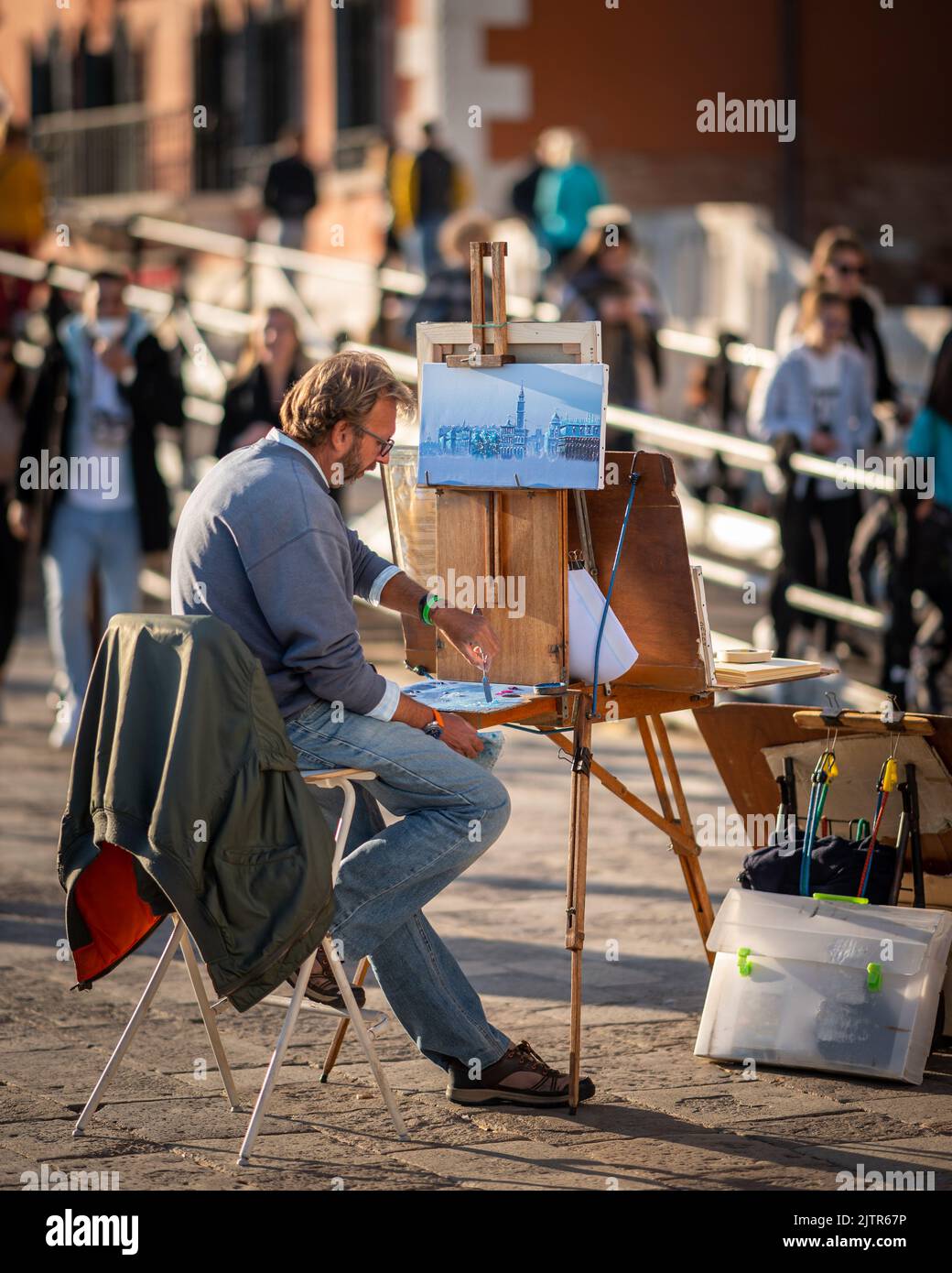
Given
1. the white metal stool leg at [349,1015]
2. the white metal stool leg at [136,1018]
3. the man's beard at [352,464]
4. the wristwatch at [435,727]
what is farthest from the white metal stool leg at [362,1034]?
the man's beard at [352,464]

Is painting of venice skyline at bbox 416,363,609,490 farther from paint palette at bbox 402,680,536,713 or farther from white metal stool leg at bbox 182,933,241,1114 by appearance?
white metal stool leg at bbox 182,933,241,1114

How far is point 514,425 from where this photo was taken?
527cm

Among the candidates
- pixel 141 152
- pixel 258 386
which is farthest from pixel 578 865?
pixel 141 152

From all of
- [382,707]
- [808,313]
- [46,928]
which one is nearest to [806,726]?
[382,707]

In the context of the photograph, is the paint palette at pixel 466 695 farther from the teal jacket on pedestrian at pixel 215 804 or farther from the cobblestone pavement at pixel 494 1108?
the cobblestone pavement at pixel 494 1108

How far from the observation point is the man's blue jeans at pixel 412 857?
521 cm

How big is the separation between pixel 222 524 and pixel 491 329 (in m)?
0.80

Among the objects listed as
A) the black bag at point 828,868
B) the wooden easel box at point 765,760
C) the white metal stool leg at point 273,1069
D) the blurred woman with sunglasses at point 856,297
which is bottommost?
the white metal stool leg at point 273,1069

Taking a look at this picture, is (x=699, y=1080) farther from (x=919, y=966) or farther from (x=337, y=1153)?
(x=337, y=1153)

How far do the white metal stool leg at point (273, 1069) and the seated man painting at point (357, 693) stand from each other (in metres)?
0.18

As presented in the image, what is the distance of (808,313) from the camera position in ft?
34.4

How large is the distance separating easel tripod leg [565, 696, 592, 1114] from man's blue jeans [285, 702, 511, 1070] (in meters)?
0.18
